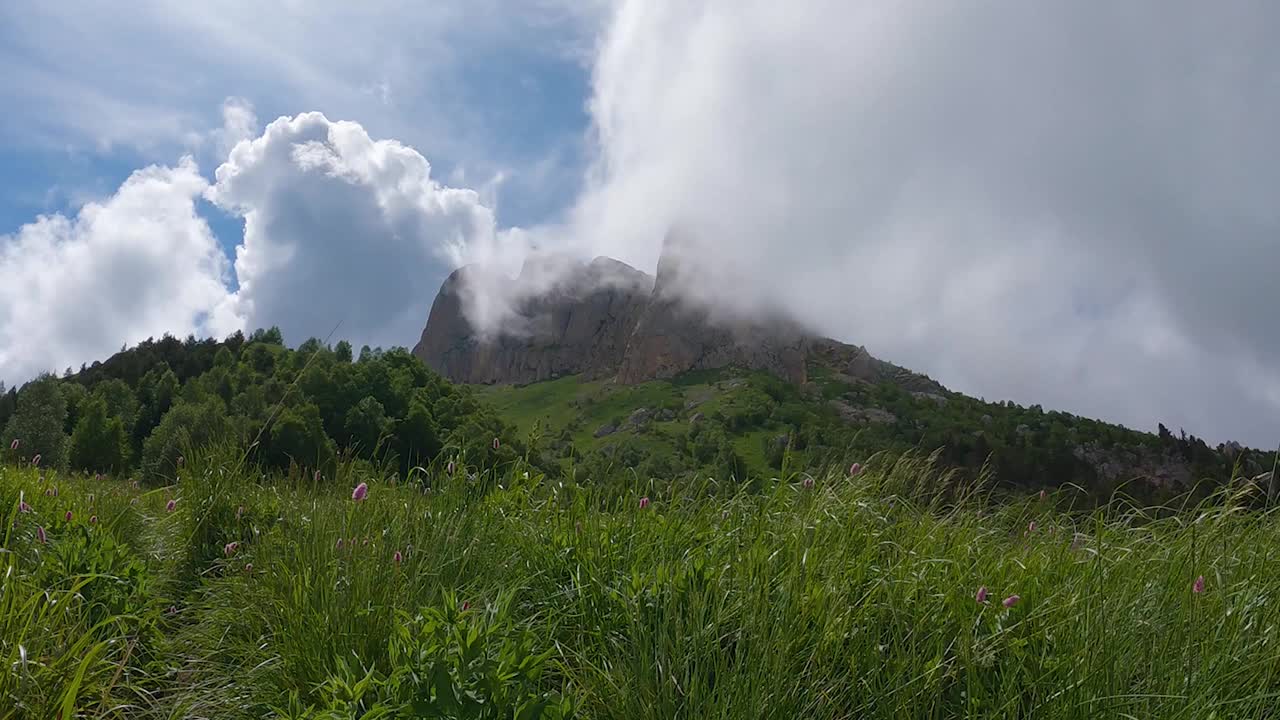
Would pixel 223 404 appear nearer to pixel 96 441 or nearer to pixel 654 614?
pixel 96 441

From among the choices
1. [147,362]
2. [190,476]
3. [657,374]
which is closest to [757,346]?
[657,374]

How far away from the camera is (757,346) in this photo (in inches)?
6988

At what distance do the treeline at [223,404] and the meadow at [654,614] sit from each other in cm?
2123

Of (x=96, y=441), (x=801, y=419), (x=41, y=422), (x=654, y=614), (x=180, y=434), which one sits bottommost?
(x=96, y=441)

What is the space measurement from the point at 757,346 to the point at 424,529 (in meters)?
176

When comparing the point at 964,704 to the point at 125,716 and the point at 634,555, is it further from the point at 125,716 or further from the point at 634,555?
the point at 125,716

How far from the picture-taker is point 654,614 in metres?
3.11

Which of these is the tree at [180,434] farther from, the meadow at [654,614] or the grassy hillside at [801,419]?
the grassy hillside at [801,419]

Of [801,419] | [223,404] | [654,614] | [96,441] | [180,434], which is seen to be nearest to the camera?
[654,614]

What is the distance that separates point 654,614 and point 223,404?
1800 inches

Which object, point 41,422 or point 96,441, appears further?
point 96,441

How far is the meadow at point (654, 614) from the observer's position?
2.59 meters

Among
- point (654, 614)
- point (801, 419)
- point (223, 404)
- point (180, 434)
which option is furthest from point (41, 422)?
point (801, 419)

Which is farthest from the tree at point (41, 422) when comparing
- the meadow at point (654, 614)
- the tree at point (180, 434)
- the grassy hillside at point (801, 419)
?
the meadow at point (654, 614)
